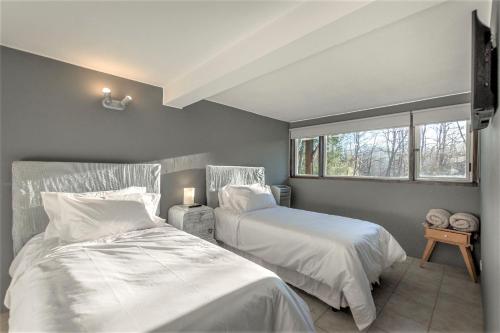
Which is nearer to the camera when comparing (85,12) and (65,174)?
(85,12)

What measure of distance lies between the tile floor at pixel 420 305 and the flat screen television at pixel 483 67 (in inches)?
67.5

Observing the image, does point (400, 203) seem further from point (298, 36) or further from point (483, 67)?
point (298, 36)

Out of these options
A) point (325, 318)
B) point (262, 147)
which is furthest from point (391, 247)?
point (262, 147)

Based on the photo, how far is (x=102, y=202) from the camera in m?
1.86

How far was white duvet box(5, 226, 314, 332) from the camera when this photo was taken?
0.87 meters

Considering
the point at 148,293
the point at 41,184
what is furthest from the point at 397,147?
the point at 41,184

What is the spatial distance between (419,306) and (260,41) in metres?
2.65

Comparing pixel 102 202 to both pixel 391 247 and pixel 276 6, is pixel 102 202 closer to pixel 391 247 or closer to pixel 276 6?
pixel 276 6

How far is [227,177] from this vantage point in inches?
135

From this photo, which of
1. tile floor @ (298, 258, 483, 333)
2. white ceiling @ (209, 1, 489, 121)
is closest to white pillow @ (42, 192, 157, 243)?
tile floor @ (298, 258, 483, 333)

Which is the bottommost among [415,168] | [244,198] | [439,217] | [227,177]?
[439,217]

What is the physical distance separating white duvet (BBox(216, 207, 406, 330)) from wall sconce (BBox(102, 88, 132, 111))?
1.84m

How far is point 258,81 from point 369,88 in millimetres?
1325

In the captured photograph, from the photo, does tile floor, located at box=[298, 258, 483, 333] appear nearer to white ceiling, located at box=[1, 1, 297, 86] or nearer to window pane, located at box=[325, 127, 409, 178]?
window pane, located at box=[325, 127, 409, 178]
